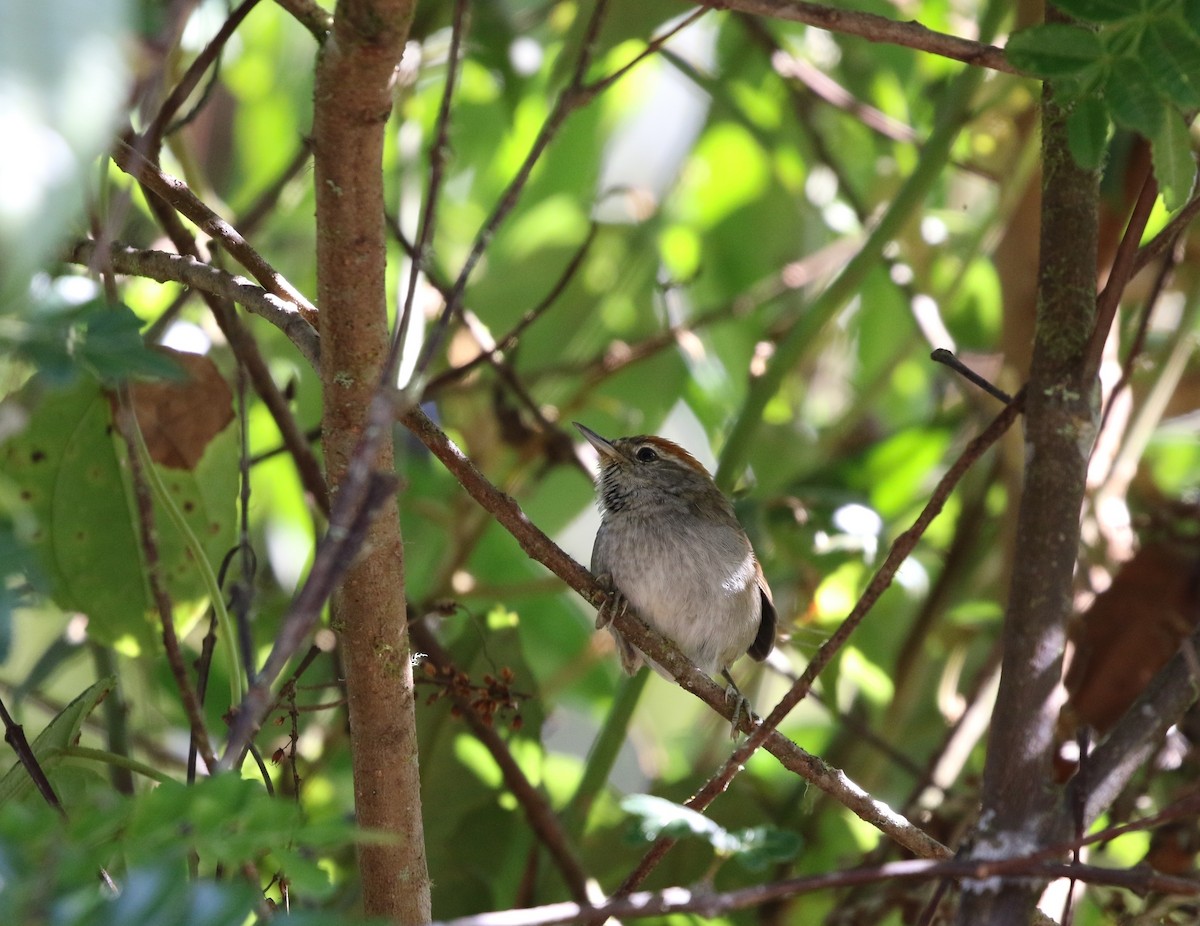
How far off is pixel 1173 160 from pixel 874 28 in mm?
590

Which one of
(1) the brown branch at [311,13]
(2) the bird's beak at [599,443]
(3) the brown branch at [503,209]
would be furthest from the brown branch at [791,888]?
(2) the bird's beak at [599,443]

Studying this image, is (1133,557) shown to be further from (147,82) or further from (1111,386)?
(147,82)

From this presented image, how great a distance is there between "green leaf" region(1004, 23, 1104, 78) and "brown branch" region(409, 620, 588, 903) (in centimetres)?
206

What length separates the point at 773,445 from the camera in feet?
17.1

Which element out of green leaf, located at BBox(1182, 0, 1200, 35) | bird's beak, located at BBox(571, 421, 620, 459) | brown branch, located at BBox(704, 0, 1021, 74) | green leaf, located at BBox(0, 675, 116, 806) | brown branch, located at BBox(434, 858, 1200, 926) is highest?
bird's beak, located at BBox(571, 421, 620, 459)

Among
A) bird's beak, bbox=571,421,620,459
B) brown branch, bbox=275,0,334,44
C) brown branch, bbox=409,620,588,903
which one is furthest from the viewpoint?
bird's beak, bbox=571,421,620,459

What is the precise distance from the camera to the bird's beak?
4.58 m

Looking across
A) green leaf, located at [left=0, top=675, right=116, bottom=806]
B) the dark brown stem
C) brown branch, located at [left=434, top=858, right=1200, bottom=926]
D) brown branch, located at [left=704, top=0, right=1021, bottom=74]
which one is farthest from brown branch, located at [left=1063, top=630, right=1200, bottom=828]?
green leaf, located at [left=0, top=675, right=116, bottom=806]

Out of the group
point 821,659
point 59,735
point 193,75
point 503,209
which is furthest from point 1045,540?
point 193,75

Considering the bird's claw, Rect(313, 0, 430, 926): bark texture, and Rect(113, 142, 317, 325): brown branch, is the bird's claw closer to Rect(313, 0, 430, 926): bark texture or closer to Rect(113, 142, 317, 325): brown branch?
Rect(313, 0, 430, 926): bark texture

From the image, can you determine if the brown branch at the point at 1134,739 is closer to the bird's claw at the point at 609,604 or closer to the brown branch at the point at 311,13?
the bird's claw at the point at 609,604

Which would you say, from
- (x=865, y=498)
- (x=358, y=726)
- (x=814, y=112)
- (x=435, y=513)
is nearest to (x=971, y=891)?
(x=358, y=726)

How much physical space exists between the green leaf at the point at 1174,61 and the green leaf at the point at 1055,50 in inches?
3.6

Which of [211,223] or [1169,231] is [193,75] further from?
[1169,231]
